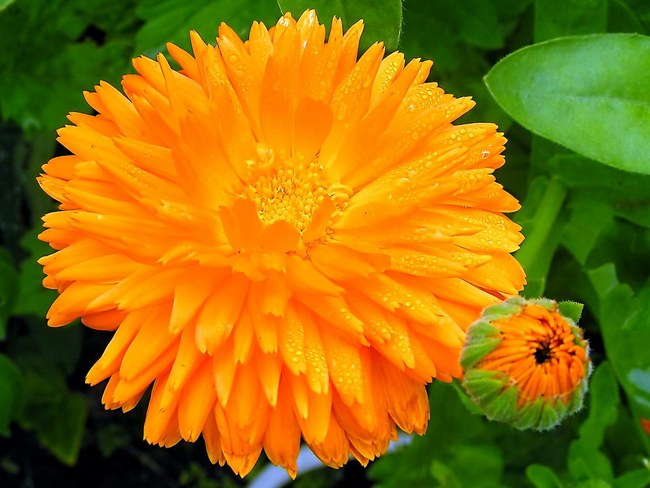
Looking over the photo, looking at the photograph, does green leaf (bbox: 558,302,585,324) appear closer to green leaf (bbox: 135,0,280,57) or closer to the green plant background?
the green plant background

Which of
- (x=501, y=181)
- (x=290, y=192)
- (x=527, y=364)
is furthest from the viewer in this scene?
(x=501, y=181)

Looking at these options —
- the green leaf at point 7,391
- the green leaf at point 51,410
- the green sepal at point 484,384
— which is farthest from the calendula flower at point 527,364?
the green leaf at point 51,410

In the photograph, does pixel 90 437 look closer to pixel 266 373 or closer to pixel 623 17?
pixel 266 373

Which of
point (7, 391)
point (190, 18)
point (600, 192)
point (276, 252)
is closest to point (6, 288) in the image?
point (7, 391)

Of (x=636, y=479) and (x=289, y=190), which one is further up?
(x=289, y=190)

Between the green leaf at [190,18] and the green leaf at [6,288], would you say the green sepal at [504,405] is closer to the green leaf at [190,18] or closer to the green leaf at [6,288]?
the green leaf at [190,18]

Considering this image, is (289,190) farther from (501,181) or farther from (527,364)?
(501,181)

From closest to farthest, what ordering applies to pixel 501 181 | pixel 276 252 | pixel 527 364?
pixel 527 364 → pixel 276 252 → pixel 501 181

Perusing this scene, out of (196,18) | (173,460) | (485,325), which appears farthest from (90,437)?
(485,325)
